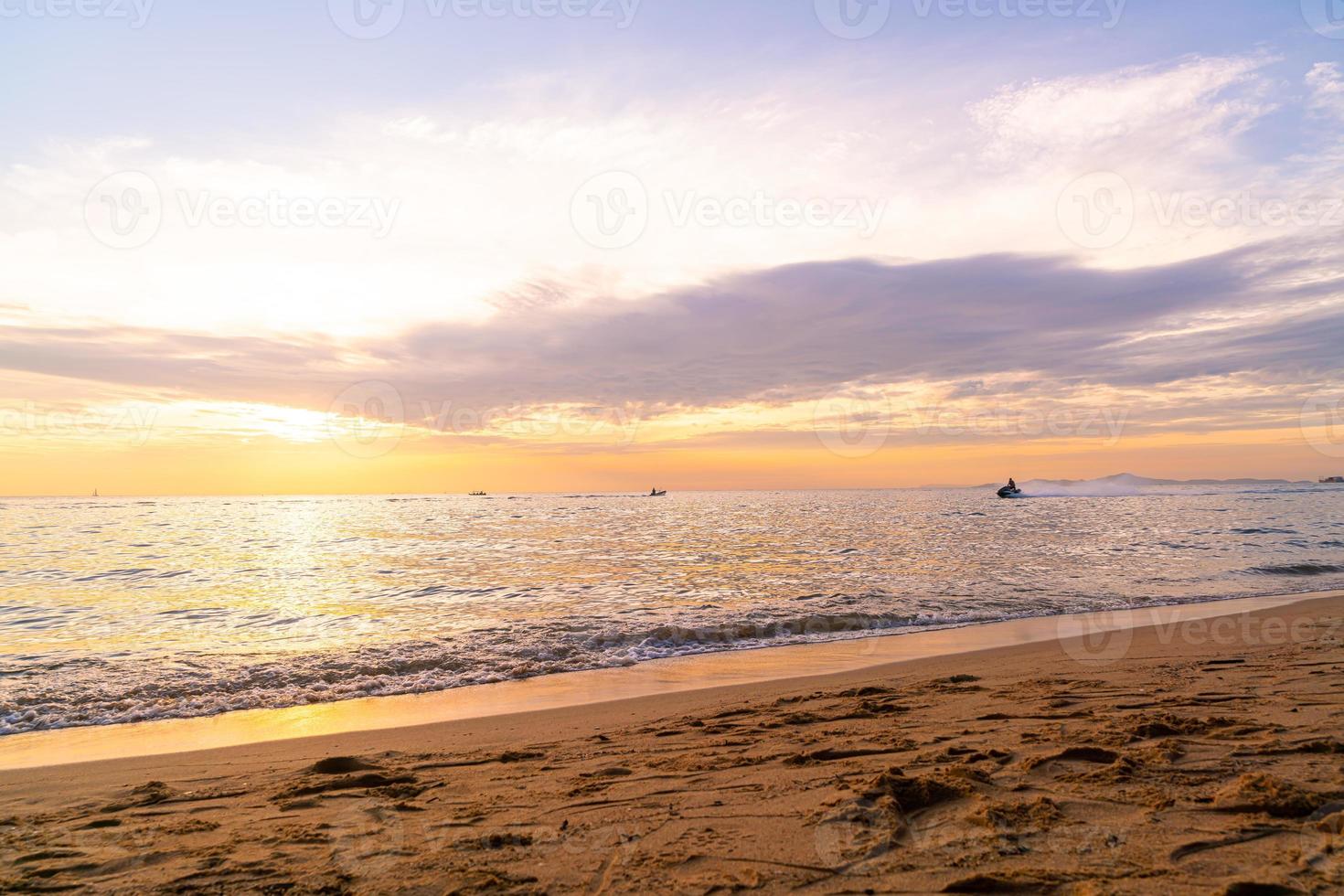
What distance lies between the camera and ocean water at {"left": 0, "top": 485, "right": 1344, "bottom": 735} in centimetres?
1148

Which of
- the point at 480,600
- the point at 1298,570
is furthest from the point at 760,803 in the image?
the point at 1298,570

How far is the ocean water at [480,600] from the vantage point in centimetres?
1148

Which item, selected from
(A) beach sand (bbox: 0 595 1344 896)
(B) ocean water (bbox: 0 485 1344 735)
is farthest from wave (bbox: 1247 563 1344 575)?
(A) beach sand (bbox: 0 595 1344 896)

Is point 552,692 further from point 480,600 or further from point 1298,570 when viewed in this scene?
point 1298,570

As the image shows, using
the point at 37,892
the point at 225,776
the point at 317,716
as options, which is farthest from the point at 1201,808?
the point at 317,716

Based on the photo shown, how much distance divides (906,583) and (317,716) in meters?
17.0

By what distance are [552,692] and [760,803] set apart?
20.3 ft

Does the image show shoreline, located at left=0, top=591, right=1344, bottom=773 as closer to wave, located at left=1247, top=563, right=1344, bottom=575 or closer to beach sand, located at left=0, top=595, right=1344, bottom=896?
beach sand, located at left=0, top=595, right=1344, bottom=896

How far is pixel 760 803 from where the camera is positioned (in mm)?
5137

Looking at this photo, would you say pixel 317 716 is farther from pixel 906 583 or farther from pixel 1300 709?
pixel 906 583

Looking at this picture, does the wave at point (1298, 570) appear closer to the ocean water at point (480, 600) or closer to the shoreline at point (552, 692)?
the ocean water at point (480, 600)

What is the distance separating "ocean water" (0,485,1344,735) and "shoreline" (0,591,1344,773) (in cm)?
51

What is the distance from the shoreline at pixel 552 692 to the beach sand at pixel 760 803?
846mm

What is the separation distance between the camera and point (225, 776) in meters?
6.72
